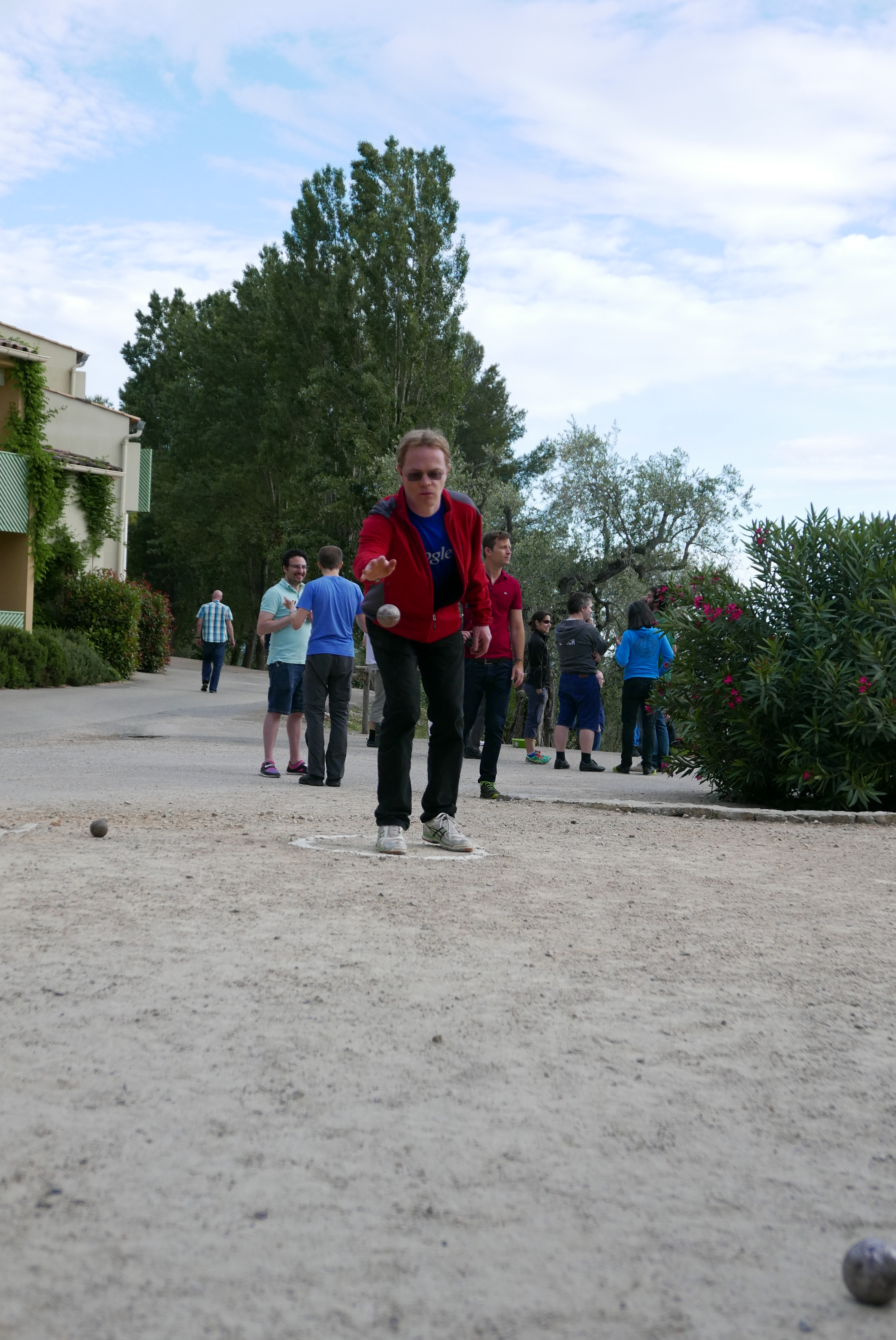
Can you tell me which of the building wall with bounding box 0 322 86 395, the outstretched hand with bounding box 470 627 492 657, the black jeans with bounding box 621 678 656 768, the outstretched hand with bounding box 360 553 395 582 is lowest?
the black jeans with bounding box 621 678 656 768

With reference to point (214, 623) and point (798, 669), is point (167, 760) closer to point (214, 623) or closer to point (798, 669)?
point (798, 669)

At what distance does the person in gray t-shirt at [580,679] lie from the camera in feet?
46.7

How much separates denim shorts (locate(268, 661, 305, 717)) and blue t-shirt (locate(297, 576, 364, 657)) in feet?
2.89

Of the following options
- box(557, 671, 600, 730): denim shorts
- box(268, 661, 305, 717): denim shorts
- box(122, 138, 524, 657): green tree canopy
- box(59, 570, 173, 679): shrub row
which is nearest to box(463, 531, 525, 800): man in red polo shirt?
box(268, 661, 305, 717): denim shorts

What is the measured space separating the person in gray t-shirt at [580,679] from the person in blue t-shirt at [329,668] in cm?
434

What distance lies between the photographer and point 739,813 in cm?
905

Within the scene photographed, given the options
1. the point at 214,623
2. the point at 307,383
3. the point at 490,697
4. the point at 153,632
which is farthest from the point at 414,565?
the point at 307,383

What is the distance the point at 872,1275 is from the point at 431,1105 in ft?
3.42

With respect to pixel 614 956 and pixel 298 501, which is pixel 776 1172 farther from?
pixel 298 501

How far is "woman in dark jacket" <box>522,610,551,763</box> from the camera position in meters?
15.7

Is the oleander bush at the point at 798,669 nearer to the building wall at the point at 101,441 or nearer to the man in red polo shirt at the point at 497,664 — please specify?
the man in red polo shirt at the point at 497,664

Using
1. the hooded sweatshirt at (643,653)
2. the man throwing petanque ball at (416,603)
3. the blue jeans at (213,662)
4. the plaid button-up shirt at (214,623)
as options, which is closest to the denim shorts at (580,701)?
the hooded sweatshirt at (643,653)

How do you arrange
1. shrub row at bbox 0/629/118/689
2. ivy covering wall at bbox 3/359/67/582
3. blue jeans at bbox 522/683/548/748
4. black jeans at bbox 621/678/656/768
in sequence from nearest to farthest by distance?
black jeans at bbox 621/678/656/768 < blue jeans at bbox 522/683/548/748 < shrub row at bbox 0/629/118/689 < ivy covering wall at bbox 3/359/67/582

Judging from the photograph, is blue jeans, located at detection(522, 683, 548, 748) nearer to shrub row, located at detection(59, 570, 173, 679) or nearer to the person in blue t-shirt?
the person in blue t-shirt
